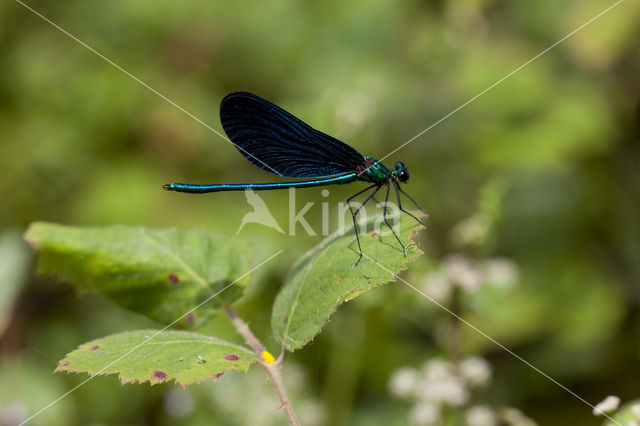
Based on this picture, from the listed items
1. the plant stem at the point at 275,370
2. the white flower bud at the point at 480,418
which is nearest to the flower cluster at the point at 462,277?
the white flower bud at the point at 480,418

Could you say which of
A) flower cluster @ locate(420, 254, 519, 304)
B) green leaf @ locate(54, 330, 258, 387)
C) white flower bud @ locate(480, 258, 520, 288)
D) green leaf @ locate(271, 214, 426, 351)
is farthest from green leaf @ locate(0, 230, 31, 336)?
white flower bud @ locate(480, 258, 520, 288)

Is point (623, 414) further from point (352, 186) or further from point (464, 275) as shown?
point (352, 186)

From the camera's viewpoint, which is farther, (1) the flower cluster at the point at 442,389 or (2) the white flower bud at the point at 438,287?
(2) the white flower bud at the point at 438,287

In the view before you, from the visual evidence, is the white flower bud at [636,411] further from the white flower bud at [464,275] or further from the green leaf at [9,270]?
the green leaf at [9,270]

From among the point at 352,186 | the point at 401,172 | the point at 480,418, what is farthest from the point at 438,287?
the point at 352,186

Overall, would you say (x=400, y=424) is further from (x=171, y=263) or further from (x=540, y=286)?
(x=171, y=263)

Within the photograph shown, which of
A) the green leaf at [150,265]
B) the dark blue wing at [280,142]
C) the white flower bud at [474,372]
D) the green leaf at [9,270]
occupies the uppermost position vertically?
the dark blue wing at [280,142]
